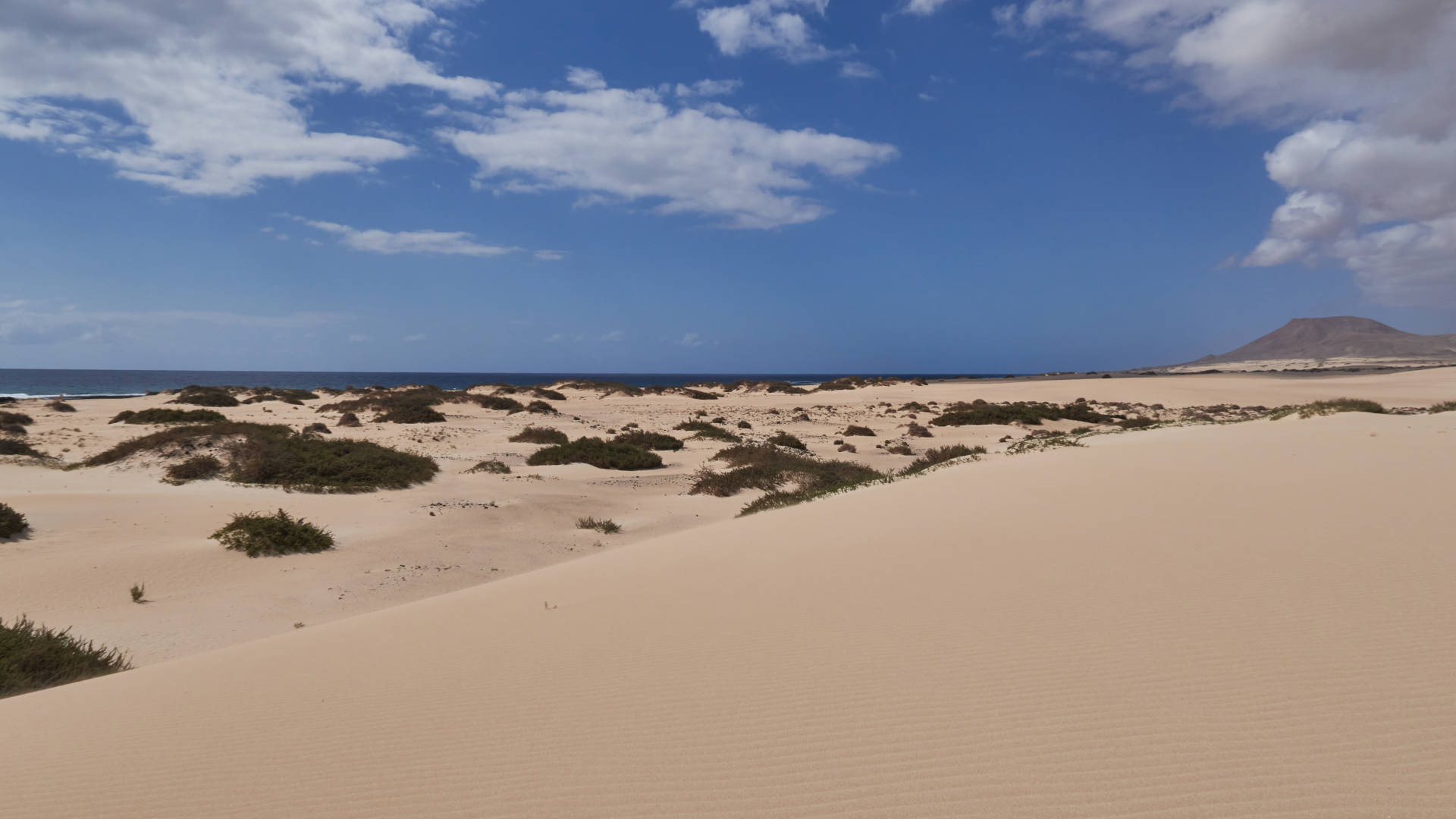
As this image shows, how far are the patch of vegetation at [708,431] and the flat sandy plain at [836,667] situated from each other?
15.3m

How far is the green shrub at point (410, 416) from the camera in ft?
91.8

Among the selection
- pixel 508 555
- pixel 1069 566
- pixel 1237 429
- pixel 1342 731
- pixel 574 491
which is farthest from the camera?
pixel 574 491

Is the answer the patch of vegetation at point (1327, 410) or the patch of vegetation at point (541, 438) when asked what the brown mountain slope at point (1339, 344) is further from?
the patch of vegetation at point (541, 438)

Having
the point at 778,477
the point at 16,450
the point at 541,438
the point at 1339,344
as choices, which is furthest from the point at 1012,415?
the point at 1339,344

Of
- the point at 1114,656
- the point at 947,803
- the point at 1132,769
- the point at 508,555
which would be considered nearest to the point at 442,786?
the point at 947,803

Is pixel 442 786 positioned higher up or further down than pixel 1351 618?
further down

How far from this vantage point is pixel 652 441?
2317 cm

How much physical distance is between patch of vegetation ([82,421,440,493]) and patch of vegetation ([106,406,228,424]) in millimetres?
9784

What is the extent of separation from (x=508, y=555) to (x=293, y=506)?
4689mm

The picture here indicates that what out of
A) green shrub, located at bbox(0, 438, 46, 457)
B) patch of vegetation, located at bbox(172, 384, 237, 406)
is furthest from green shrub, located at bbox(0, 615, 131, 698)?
patch of vegetation, located at bbox(172, 384, 237, 406)

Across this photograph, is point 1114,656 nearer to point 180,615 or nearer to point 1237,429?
point 180,615

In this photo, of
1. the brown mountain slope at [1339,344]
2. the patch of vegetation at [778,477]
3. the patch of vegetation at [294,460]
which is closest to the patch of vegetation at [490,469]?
the patch of vegetation at [294,460]

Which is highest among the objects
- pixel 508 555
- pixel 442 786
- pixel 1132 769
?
pixel 1132 769

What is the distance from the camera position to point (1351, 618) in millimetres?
4387
